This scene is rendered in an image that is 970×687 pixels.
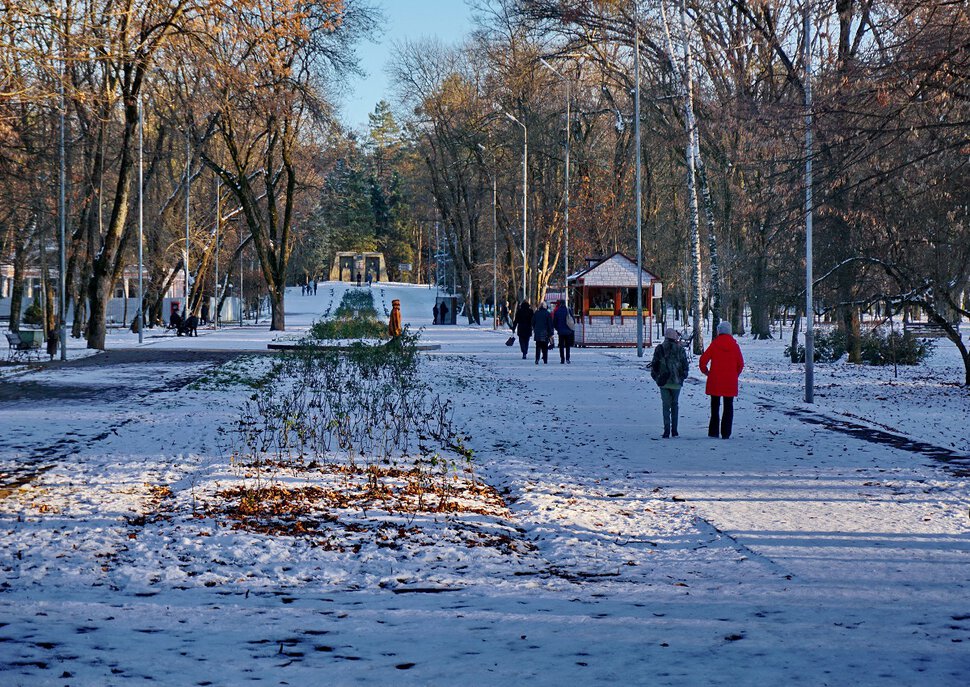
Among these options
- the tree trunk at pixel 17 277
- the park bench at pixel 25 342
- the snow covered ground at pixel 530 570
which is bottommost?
the snow covered ground at pixel 530 570

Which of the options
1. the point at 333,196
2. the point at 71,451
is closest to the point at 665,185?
the point at 71,451

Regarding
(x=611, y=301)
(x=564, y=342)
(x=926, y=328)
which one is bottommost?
(x=564, y=342)

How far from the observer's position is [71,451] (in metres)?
13.7

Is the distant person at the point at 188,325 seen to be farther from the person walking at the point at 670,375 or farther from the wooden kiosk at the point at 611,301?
the person walking at the point at 670,375

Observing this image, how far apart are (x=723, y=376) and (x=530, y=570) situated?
8.10 metres

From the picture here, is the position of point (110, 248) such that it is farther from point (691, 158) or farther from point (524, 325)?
point (691, 158)

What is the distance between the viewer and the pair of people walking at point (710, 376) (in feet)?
51.4

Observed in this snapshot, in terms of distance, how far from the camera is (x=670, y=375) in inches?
617

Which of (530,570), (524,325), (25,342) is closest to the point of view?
(530,570)

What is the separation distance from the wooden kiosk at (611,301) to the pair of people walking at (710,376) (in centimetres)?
2687

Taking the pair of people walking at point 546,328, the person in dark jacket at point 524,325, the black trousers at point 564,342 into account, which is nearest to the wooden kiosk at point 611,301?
the person in dark jacket at point 524,325

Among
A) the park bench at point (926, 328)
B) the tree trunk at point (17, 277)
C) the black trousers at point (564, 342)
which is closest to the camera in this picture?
the park bench at point (926, 328)

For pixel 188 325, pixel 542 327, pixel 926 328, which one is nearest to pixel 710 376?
pixel 542 327

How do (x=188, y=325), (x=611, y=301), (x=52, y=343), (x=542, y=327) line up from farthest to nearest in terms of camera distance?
(x=188, y=325)
(x=611, y=301)
(x=52, y=343)
(x=542, y=327)
